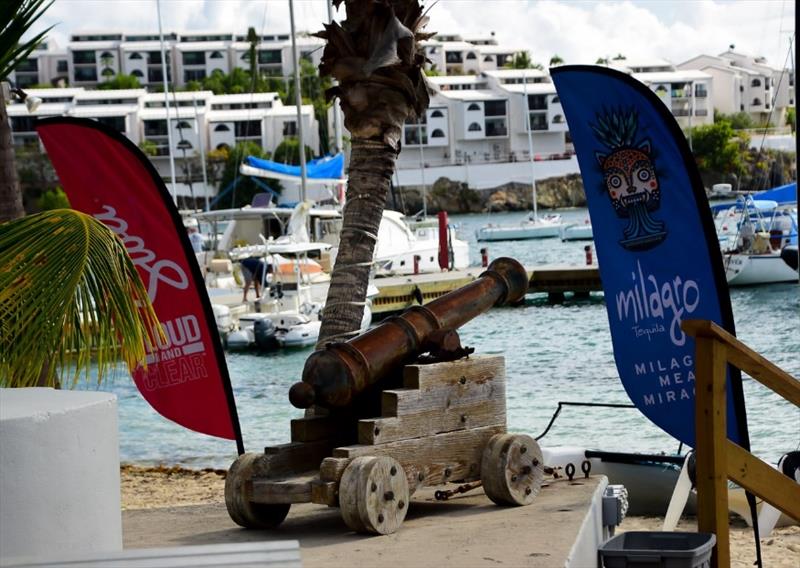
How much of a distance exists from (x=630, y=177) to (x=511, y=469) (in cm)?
226

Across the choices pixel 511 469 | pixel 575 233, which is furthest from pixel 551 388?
pixel 575 233

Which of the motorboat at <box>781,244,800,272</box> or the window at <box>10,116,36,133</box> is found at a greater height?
the window at <box>10,116,36,133</box>

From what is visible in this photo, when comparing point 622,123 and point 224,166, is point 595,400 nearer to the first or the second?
point 622,123

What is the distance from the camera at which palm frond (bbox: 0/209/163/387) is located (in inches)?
249

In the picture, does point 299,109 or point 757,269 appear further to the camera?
point 757,269

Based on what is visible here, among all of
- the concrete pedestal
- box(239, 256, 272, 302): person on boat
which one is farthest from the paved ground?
box(239, 256, 272, 302): person on boat

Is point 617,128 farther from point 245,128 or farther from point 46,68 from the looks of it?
point 46,68

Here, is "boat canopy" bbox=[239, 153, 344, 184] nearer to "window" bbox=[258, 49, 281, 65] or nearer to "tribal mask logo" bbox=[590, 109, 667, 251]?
"tribal mask logo" bbox=[590, 109, 667, 251]

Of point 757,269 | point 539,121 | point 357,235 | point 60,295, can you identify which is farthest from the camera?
point 539,121

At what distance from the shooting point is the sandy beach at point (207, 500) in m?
10.9

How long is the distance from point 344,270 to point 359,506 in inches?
139

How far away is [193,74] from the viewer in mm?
172625

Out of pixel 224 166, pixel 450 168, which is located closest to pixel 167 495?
pixel 224 166

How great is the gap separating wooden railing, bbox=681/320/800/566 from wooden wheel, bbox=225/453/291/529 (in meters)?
2.28
